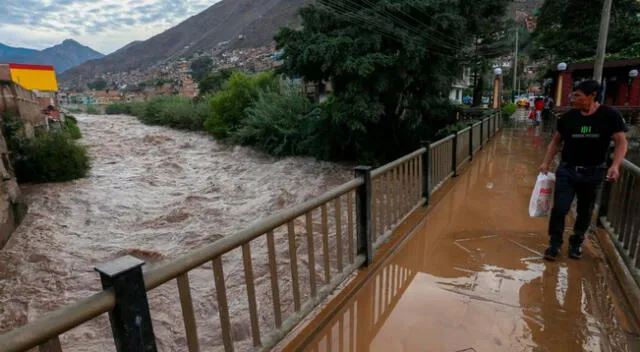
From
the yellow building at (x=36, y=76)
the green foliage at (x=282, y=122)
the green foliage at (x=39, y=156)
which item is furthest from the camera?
the yellow building at (x=36, y=76)

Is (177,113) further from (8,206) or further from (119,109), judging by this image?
(119,109)

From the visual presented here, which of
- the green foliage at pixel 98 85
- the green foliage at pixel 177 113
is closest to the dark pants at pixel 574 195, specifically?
the green foliage at pixel 177 113

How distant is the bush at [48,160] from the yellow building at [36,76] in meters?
8.50

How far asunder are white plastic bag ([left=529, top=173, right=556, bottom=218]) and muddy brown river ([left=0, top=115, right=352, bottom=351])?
3499 millimetres

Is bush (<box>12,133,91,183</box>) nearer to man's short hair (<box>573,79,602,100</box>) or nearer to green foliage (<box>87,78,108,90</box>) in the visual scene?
man's short hair (<box>573,79,602,100</box>)

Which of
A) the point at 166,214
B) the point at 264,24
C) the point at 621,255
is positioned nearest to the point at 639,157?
the point at 621,255

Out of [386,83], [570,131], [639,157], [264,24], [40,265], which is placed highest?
[264,24]

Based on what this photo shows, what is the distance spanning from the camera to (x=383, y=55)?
11.2 metres

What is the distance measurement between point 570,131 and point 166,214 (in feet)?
30.0

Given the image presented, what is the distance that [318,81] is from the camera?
43.7 ft

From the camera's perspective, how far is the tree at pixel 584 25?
22.7 meters

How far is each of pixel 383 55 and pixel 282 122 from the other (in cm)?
687

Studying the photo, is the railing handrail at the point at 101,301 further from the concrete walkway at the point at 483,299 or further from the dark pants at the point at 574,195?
the dark pants at the point at 574,195

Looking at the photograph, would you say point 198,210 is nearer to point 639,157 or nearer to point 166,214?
point 166,214
